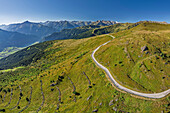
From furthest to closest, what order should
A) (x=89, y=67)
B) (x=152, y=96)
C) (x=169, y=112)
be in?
(x=89, y=67) → (x=152, y=96) → (x=169, y=112)

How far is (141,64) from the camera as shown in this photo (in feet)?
281

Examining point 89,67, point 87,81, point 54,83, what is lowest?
point 54,83

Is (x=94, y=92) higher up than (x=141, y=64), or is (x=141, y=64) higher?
(x=141, y=64)

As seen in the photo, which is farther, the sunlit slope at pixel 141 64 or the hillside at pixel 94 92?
the sunlit slope at pixel 141 64

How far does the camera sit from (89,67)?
111 meters

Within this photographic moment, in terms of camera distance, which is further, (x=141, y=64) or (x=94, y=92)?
(x=141, y=64)

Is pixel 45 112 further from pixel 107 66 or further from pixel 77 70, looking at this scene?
pixel 107 66

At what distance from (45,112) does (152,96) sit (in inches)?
3233

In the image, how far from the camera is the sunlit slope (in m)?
70.3

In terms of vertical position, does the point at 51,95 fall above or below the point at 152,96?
below

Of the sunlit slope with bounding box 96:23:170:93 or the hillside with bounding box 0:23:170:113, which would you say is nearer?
the hillside with bounding box 0:23:170:113

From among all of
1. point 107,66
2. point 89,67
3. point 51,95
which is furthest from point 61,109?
point 107,66

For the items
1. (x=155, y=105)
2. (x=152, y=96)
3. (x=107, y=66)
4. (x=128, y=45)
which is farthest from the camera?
(x=128, y=45)

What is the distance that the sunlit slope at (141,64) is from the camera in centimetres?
7031
